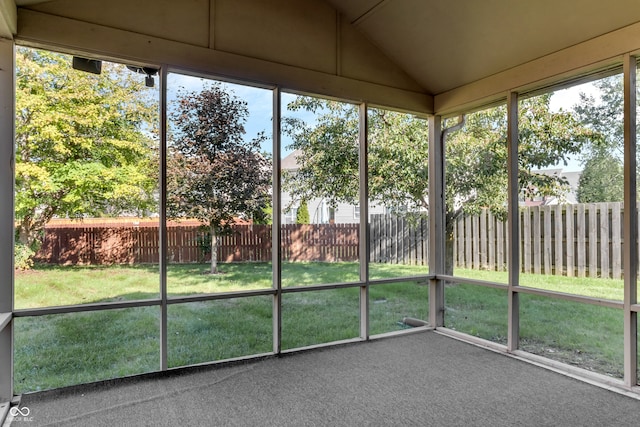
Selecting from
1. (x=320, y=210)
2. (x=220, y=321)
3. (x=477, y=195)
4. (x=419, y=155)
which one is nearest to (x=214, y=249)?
(x=220, y=321)

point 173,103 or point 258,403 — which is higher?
point 173,103

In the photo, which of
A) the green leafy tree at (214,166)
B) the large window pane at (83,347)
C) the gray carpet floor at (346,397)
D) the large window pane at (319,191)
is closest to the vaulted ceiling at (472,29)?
the large window pane at (319,191)

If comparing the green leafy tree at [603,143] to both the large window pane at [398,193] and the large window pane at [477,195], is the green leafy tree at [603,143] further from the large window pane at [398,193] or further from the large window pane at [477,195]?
the large window pane at [398,193]

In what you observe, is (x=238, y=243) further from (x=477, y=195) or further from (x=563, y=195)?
(x=563, y=195)

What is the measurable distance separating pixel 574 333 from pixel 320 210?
2594 mm

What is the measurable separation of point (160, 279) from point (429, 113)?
3.51 metres

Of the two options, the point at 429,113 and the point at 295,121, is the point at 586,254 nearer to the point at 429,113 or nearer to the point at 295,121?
the point at 429,113

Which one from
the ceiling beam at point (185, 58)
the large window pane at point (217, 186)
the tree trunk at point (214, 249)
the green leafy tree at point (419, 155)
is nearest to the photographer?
the ceiling beam at point (185, 58)

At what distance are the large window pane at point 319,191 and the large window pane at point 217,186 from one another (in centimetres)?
23

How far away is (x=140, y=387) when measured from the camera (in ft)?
9.82

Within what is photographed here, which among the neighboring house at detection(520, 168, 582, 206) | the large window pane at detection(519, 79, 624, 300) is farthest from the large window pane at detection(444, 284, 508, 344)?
the neighboring house at detection(520, 168, 582, 206)

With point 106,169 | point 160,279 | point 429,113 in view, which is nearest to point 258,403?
point 160,279

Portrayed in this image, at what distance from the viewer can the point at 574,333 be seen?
3.46 m

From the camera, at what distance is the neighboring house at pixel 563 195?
3471 mm
